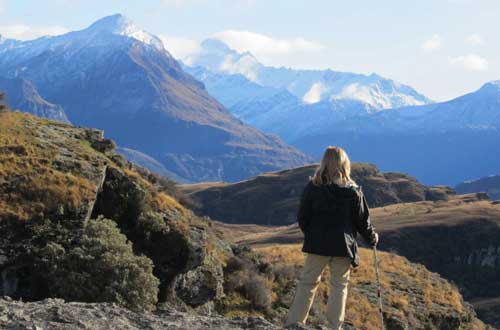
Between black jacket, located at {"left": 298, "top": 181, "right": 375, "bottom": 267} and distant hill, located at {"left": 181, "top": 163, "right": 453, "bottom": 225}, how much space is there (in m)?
151

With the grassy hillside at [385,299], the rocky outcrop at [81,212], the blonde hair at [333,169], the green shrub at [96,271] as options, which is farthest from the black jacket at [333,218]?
the grassy hillside at [385,299]

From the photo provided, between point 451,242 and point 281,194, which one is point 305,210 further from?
point 281,194

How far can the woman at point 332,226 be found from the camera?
11.0 m

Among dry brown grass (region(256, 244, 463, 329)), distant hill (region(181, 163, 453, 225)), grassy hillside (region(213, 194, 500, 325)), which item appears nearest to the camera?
dry brown grass (region(256, 244, 463, 329))

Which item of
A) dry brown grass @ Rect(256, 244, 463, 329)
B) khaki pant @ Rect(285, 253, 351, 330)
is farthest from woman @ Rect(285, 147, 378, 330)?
dry brown grass @ Rect(256, 244, 463, 329)

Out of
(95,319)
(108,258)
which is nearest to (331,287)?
(95,319)

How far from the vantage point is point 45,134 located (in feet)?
72.7

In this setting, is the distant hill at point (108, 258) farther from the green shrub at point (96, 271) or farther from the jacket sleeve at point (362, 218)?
the jacket sleeve at point (362, 218)

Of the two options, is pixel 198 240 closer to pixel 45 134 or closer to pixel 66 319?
pixel 45 134

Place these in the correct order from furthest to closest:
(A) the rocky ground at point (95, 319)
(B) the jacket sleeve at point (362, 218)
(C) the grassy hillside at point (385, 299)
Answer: (C) the grassy hillside at point (385, 299) < (B) the jacket sleeve at point (362, 218) < (A) the rocky ground at point (95, 319)

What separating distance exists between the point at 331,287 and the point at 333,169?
1.96 meters

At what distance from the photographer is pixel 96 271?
1554cm

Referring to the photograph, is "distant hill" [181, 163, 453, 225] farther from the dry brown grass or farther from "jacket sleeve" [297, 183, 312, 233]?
"jacket sleeve" [297, 183, 312, 233]

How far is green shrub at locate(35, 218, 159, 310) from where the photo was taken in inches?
599
